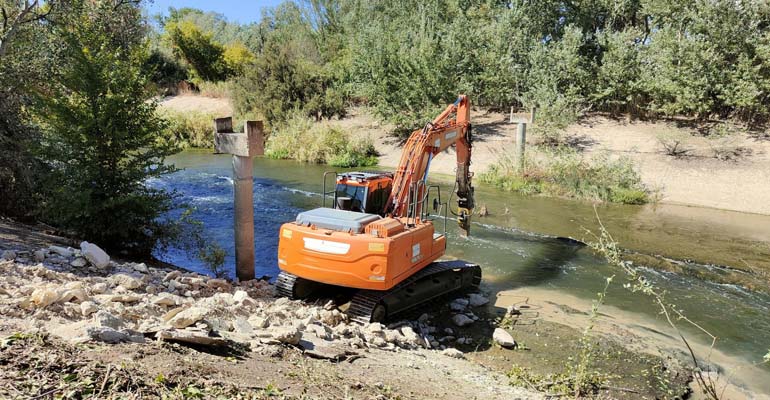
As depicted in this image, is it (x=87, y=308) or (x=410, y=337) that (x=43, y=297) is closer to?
(x=87, y=308)

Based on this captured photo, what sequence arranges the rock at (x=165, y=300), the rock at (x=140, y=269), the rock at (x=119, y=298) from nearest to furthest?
the rock at (x=119, y=298), the rock at (x=165, y=300), the rock at (x=140, y=269)

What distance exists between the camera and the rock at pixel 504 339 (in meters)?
→ 7.52

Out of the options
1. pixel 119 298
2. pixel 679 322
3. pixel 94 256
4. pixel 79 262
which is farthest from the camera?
pixel 679 322

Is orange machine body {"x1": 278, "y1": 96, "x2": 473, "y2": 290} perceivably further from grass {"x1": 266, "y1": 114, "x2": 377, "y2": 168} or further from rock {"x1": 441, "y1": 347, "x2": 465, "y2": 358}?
grass {"x1": 266, "y1": 114, "x2": 377, "y2": 168}

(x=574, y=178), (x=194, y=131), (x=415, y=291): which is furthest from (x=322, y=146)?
(x=415, y=291)

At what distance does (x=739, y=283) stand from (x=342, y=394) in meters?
10.0

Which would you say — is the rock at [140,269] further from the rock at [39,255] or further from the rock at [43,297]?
the rock at [43,297]

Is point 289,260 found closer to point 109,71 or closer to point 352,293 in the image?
point 352,293

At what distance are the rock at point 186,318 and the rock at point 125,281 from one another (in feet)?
6.16

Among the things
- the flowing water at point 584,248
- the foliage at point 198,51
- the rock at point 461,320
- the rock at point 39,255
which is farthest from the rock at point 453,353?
the foliage at point 198,51

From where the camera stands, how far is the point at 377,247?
7.17 meters

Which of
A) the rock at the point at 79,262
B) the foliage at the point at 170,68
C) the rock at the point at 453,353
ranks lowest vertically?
the rock at the point at 453,353

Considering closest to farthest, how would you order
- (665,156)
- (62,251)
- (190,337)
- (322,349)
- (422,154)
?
(190,337) < (322,349) < (62,251) < (422,154) < (665,156)

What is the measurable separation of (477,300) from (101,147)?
7.25 metres
